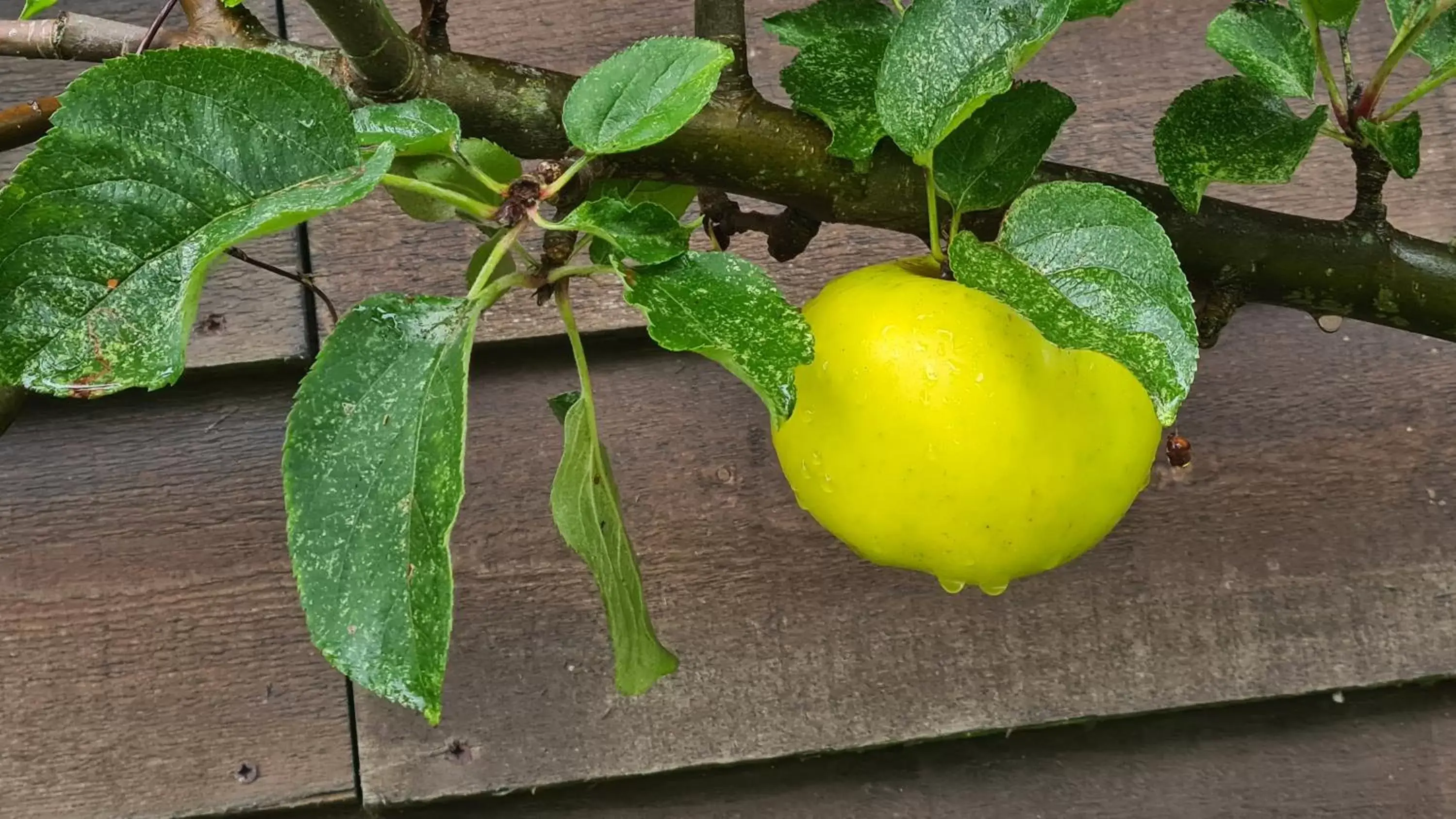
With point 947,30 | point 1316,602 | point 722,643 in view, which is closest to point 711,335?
point 947,30

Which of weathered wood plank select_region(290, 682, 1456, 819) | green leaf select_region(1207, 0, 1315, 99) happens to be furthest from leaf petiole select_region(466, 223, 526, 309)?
weathered wood plank select_region(290, 682, 1456, 819)

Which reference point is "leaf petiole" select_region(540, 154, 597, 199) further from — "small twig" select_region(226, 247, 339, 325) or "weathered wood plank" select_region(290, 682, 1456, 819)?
"weathered wood plank" select_region(290, 682, 1456, 819)

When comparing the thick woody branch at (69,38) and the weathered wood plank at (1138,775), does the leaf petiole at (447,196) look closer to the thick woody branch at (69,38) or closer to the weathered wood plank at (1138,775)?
the thick woody branch at (69,38)

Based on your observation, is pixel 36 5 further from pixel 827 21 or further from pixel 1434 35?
pixel 1434 35

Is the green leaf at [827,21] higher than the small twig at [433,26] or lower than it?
lower

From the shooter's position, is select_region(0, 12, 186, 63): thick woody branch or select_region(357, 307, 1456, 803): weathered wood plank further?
select_region(357, 307, 1456, 803): weathered wood plank

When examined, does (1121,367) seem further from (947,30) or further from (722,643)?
(722,643)

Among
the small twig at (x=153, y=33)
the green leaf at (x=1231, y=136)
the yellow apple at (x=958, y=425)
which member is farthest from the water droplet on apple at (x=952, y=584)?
the small twig at (x=153, y=33)

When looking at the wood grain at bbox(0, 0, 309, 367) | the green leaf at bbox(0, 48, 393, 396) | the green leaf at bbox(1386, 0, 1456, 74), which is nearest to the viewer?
the green leaf at bbox(0, 48, 393, 396)
